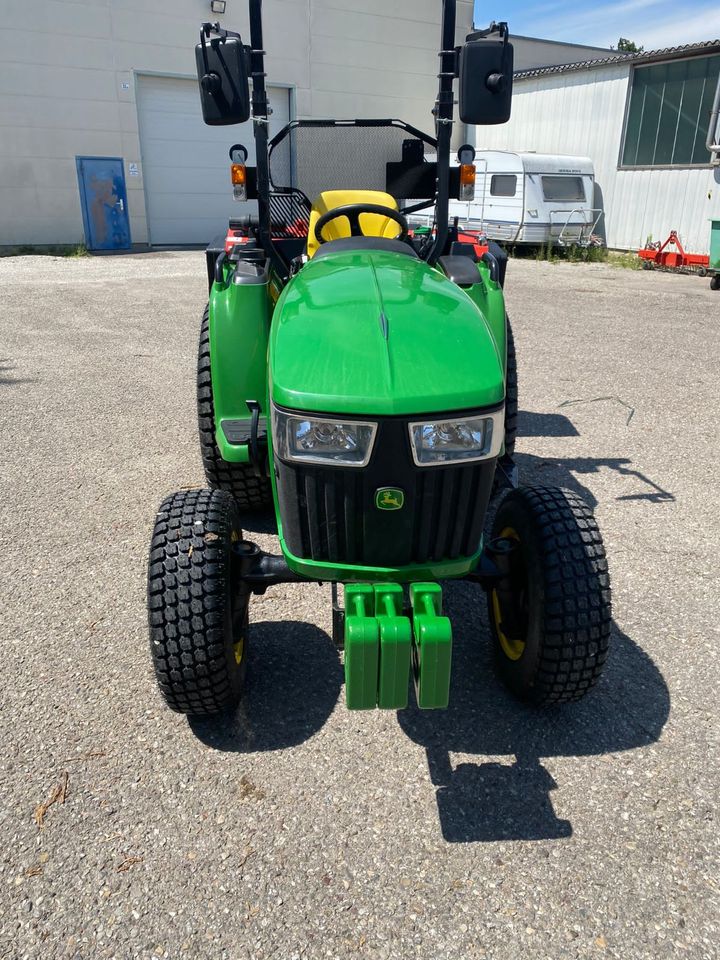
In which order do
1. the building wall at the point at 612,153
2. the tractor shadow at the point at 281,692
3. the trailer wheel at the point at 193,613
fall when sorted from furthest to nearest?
1. the building wall at the point at 612,153
2. the tractor shadow at the point at 281,692
3. the trailer wheel at the point at 193,613

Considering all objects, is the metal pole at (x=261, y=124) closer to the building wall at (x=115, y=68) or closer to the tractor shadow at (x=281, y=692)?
the tractor shadow at (x=281, y=692)

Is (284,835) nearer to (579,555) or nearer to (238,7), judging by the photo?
(579,555)

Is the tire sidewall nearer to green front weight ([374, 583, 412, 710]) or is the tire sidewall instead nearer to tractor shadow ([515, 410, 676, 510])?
green front weight ([374, 583, 412, 710])

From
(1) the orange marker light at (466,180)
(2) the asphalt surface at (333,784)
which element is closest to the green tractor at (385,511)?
(2) the asphalt surface at (333,784)

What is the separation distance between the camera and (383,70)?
18.4 meters

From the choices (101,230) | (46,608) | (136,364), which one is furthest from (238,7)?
(46,608)

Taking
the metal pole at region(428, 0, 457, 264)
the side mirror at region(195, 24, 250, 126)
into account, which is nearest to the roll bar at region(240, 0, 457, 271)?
the metal pole at region(428, 0, 457, 264)

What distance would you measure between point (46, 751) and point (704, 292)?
11736mm

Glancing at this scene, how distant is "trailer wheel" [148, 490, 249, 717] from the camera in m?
2.26

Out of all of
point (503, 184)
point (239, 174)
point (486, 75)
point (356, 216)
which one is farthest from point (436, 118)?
point (503, 184)

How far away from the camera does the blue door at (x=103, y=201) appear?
16188 mm

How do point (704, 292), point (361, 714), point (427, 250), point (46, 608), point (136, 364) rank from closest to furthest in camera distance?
1. point (361, 714)
2. point (46, 608)
3. point (427, 250)
4. point (136, 364)
5. point (704, 292)

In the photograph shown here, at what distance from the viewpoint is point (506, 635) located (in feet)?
8.55

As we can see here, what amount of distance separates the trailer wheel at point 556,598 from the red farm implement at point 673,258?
42.7 ft
